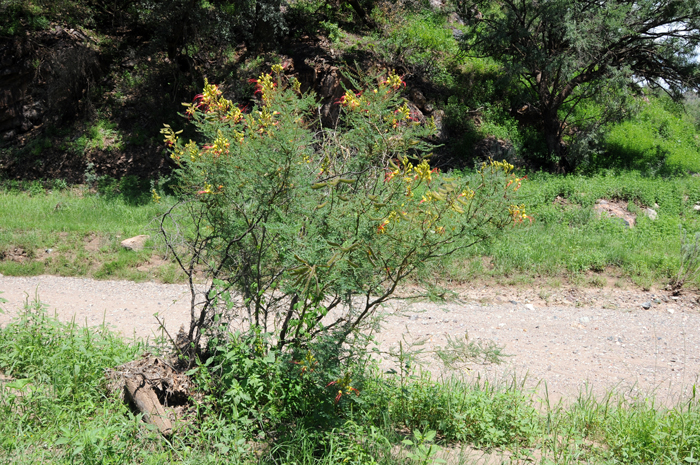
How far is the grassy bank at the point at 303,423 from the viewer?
9.02 ft

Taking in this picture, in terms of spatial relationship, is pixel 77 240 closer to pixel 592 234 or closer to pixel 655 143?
pixel 592 234

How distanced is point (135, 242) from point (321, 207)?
5848mm

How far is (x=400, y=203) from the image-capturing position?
3012 millimetres

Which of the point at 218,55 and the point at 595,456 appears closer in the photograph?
the point at 595,456

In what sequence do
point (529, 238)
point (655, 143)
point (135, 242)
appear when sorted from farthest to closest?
point (655, 143) < point (529, 238) < point (135, 242)

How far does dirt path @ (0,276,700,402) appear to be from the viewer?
466 centimetres

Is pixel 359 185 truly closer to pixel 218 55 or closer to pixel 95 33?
pixel 218 55

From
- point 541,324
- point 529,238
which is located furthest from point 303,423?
point 529,238

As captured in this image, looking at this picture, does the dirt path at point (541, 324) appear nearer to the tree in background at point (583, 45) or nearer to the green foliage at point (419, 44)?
the tree in background at point (583, 45)

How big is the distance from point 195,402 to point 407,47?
41.9 ft

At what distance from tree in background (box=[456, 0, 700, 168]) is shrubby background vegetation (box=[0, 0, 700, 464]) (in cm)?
6

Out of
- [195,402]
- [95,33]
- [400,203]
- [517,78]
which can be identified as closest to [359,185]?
[400,203]

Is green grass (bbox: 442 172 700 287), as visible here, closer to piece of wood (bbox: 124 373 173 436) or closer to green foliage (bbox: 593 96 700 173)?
green foliage (bbox: 593 96 700 173)

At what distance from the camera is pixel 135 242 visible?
7.78 metres
